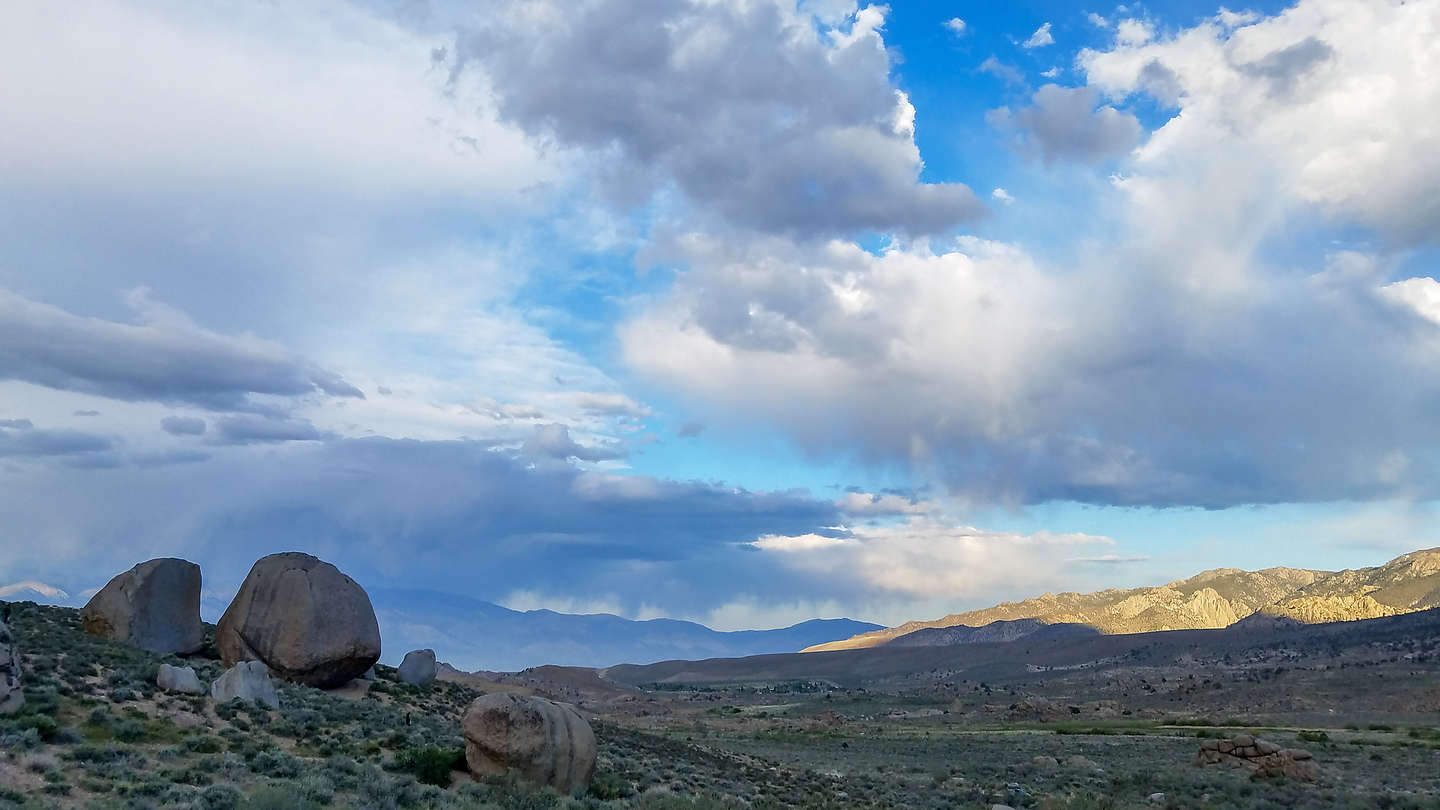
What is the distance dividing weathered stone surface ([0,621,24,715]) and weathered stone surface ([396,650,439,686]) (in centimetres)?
1970

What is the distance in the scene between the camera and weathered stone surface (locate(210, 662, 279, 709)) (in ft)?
89.5

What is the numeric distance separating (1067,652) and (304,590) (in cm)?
16166

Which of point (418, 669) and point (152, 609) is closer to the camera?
point (152, 609)

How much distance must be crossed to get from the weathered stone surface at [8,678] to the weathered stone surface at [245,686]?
594cm

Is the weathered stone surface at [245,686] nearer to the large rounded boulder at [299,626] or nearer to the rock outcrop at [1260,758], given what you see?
the large rounded boulder at [299,626]

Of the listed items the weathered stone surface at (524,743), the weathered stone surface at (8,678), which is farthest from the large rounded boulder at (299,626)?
the weathered stone surface at (524,743)

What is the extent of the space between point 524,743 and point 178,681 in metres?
12.6

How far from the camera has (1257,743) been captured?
3756 centimetres

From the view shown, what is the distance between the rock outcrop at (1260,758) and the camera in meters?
35.0

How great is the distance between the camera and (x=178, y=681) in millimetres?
26938

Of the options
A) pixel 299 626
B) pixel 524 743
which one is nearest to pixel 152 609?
pixel 299 626

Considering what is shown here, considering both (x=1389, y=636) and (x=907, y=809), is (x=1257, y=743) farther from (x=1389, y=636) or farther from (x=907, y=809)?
(x=1389, y=636)

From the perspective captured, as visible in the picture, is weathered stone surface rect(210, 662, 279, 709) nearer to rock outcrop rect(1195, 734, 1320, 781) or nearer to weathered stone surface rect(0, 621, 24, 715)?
weathered stone surface rect(0, 621, 24, 715)

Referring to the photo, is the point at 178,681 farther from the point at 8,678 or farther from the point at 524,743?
the point at 524,743
